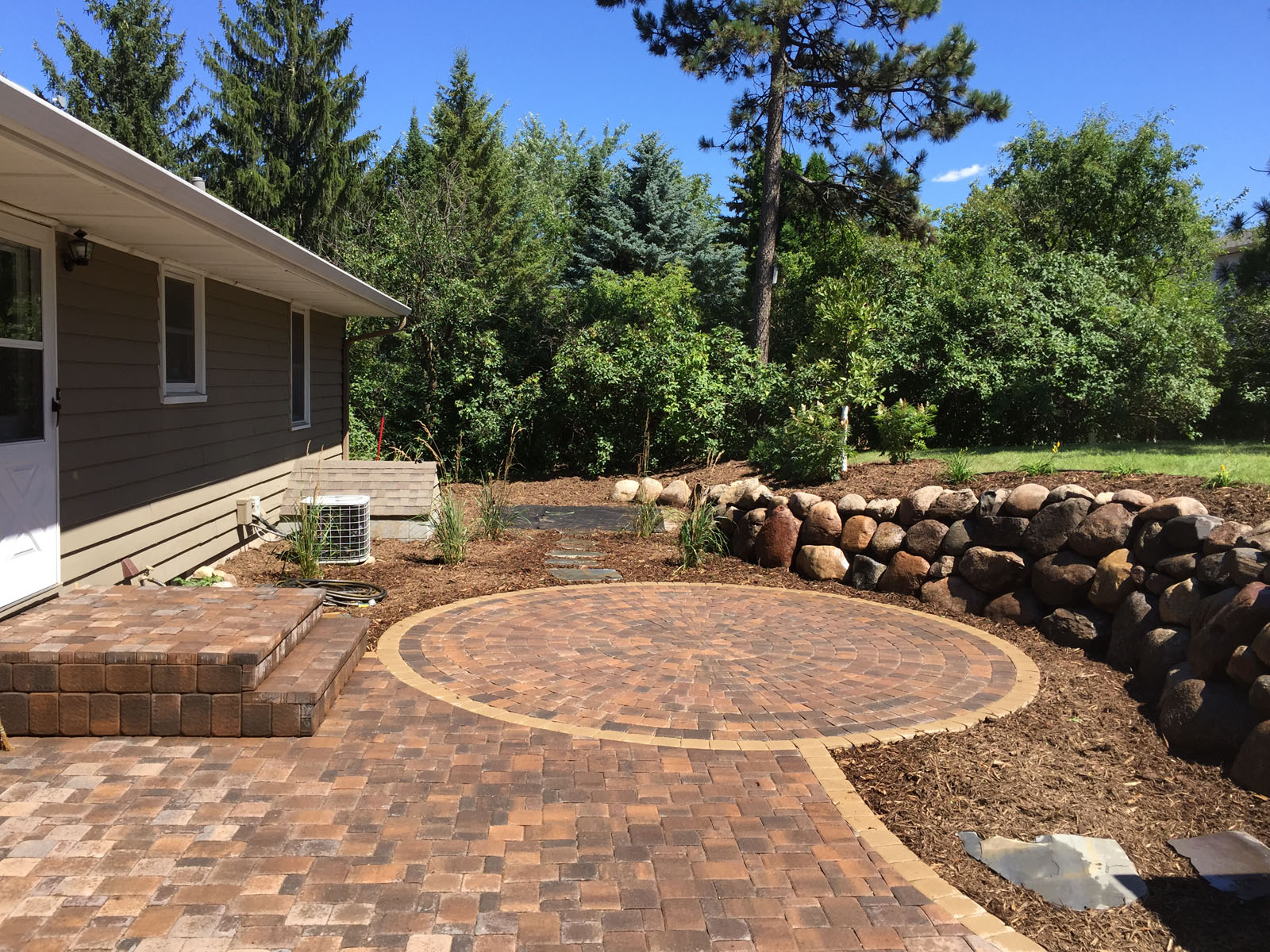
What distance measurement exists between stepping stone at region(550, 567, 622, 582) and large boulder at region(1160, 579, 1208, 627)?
4.16 m

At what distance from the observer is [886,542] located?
7.20 m

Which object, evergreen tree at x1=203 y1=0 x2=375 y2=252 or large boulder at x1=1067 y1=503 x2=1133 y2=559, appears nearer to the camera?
large boulder at x1=1067 y1=503 x2=1133 y2=559

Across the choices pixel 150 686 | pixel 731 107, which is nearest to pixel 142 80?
pixel 731 107

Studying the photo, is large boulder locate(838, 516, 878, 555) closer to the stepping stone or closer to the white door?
the stepping stone

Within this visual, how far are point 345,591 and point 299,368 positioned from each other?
15.3 ft

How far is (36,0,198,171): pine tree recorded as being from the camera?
78.8 ft

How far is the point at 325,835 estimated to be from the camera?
303cm

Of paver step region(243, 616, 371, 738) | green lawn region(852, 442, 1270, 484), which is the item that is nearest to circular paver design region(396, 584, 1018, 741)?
paver step region(243, 616, 371, 738)

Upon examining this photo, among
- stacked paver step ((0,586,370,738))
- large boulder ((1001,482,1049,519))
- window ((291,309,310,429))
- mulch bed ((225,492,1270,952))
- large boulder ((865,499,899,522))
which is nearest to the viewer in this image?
mulch bed ((225,492,1270,952))

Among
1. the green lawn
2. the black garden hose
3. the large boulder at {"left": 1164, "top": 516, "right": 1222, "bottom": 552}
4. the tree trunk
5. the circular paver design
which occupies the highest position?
the tree trunk

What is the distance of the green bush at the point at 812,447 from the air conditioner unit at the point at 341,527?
4161 mm

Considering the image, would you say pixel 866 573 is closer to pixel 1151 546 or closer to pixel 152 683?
pixel 1151 546

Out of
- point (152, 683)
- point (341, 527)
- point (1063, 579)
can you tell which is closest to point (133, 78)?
point (341, 527)

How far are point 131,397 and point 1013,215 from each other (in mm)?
19540
